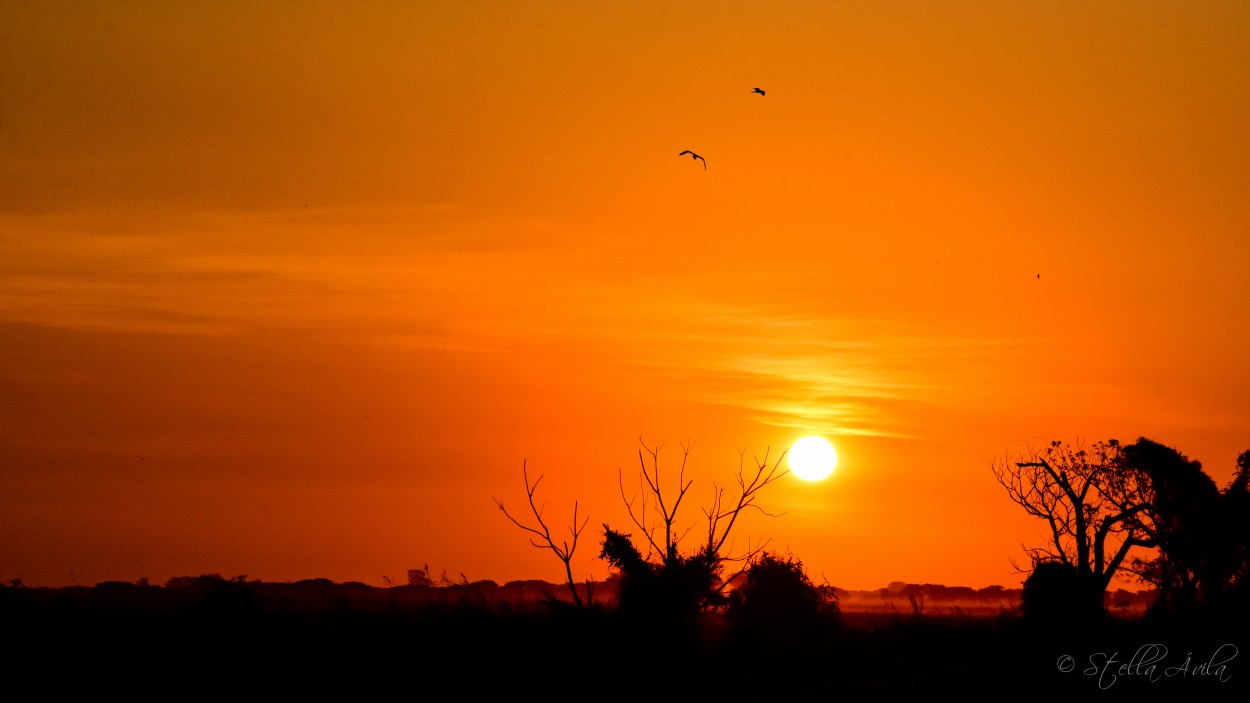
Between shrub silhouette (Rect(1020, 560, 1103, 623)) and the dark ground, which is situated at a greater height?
shrub silhouette (Rect(1020, 560, 1103, 623))

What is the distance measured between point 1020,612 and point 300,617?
23972 mm

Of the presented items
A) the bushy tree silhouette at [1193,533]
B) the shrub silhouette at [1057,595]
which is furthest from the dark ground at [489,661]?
the bushy tree silhouette at [1193,533]

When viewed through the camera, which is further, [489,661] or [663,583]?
[663,583]

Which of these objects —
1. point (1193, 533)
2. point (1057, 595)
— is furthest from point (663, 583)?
point (1193, 533)

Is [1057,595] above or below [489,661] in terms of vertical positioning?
above

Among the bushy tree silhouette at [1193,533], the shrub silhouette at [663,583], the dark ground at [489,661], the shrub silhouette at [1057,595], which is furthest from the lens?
the bushy tree silhouette at [1193,533]

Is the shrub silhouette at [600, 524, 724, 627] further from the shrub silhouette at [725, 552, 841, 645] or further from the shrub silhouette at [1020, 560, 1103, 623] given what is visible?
the shrub silhouette at [1020, 560, 1103, 623]

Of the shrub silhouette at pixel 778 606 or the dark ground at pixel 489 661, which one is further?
the shrub silhouette at pixel 778 606

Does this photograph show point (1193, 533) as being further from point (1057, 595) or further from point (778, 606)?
point (778, 606)

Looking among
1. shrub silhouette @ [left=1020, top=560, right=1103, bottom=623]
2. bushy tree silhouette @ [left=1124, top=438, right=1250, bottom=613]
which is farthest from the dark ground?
bushy tree silhouette @ [left=1124, top=438, right=1250, bottom=613]

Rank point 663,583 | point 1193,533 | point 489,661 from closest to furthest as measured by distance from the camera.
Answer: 1. point 489,661
2. point 663,583
3. point 1193,533

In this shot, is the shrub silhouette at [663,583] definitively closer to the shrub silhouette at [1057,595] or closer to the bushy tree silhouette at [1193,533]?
the shrub silhouette at [1057,595]

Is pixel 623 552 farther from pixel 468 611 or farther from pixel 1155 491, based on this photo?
pixel 1155 491

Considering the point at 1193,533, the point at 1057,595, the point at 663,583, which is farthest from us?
the point at 1193,533
